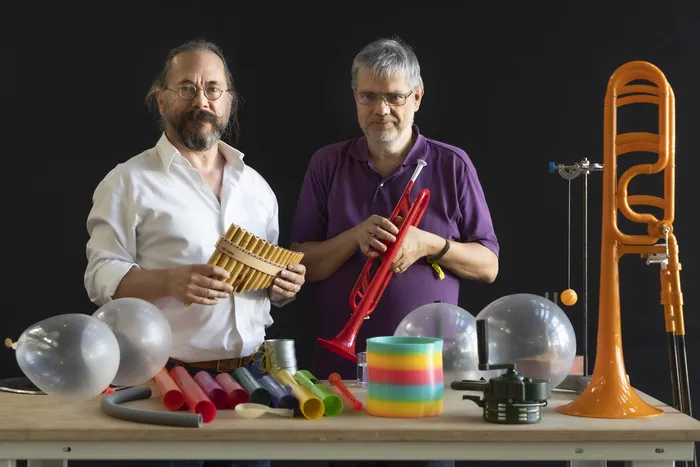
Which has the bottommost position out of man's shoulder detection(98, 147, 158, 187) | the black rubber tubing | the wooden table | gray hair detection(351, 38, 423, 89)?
the wooden table

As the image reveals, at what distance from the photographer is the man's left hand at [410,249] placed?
9.20ft

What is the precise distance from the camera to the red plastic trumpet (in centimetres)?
262

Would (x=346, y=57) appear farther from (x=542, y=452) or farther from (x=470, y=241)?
(x=542, y=452)

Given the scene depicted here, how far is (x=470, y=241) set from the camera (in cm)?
307

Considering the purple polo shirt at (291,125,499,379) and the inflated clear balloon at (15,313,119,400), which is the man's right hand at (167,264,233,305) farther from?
the purple polo shirt at (291,125,499,379)

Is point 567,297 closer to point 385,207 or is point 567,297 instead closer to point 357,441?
point 385,207

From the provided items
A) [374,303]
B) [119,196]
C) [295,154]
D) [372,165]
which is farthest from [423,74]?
[119,196]

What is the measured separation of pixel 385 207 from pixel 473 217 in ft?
1.01

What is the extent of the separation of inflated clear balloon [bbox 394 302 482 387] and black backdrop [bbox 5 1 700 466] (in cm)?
164

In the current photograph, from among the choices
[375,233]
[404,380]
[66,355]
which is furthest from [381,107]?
[66,355]

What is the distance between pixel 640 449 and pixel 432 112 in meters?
2.27

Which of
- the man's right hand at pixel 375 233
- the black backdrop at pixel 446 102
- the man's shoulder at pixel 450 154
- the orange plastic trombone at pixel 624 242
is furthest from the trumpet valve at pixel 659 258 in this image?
the black backdrop at pixel 446 102

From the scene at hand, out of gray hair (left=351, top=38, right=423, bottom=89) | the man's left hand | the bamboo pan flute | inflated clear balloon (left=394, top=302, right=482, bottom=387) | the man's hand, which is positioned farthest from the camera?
gray hair (left=351, top=38, right=423, bottom=89)

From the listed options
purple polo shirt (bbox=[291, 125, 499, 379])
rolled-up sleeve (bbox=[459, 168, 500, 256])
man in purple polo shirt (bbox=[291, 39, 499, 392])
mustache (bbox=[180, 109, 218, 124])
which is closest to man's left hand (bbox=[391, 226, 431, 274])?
man in purple polo shirt (bbox=[291, 39, 499, 392])
